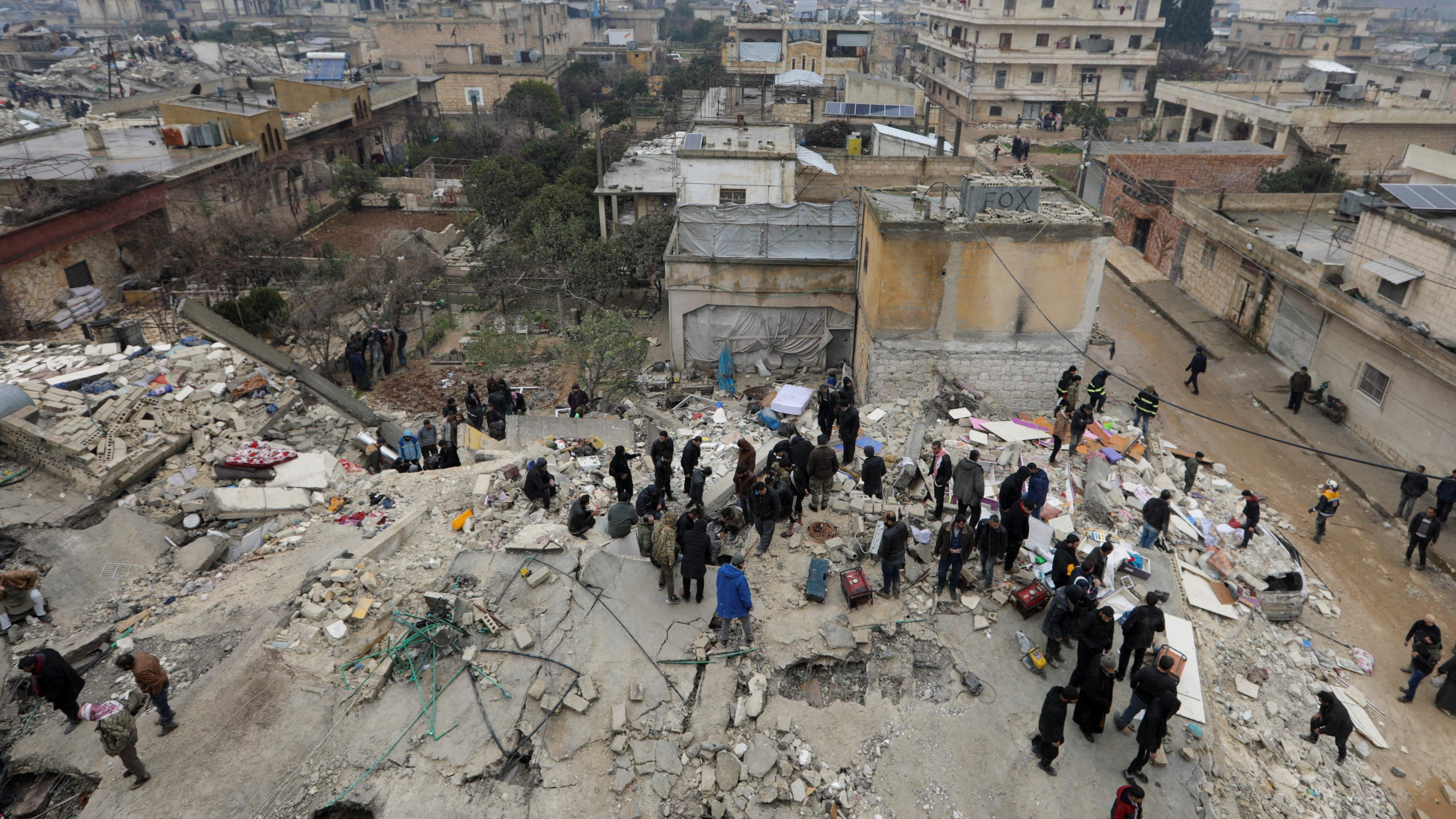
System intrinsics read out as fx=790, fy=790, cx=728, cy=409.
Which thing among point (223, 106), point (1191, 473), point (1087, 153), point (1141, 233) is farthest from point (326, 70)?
point (1191, 473)

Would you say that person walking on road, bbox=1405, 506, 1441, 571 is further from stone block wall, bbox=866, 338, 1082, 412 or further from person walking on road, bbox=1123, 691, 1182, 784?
person walking on road, bbox=1123, 691, 1182, 784

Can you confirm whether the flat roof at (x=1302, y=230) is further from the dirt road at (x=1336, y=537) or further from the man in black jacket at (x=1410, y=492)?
the man in black jacket at (x=1410, y=492)

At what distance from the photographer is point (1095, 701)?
7.64 meters

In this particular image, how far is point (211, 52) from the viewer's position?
6750 centimetres

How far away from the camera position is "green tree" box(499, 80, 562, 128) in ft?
152

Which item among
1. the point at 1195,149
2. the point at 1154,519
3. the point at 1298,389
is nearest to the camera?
the point at 1154,519

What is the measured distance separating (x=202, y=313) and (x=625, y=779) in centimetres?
1463

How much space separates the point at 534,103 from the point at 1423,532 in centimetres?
4547

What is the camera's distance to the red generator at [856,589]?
943cm

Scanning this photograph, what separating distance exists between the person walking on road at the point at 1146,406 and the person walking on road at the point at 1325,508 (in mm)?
2882

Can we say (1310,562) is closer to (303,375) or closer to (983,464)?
(983,464)

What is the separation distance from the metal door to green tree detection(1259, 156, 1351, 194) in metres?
12.7

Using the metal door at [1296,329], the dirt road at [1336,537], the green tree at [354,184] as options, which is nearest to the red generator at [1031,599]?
the dirt road at [1336,537]

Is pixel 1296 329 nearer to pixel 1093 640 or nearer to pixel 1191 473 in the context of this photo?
pixel 1191 473
